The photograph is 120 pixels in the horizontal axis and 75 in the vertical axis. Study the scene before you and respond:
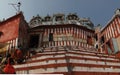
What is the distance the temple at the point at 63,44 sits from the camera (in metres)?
16.6

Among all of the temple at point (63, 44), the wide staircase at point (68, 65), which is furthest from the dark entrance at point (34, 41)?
the wide staircase at point (68, 65)

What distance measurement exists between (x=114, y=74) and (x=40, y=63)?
5.70 meters

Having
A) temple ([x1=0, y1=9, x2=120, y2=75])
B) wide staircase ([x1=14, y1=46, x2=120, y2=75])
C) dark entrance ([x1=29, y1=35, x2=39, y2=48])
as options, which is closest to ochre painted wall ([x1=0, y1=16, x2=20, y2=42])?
temple ([x1=0, y1=9, x2=120, y2=75])

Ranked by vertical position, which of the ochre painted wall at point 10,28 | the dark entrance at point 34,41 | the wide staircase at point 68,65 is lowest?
the wide staircase at point 68,65

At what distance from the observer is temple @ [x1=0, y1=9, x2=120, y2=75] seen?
54.4 ft

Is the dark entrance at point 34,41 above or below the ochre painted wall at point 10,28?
below

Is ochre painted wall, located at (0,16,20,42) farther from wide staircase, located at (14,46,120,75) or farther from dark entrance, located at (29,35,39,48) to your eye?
wide staircase, located at (14,46,120,75)

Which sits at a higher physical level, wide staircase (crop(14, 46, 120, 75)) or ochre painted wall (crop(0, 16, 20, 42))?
ochre painted wall (crop(0, 16, 20, 42))

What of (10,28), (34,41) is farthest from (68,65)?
(34,41)

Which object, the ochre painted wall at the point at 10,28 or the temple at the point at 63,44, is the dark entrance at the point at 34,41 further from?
the ochre painted wall at the point at 10,28

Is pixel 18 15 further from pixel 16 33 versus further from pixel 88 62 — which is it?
pixel 88 62

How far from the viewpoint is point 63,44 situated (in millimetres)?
26766


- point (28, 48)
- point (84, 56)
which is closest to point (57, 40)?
point (28, 48)

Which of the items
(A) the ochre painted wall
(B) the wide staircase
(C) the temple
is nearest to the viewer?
(B) the wide staircase
